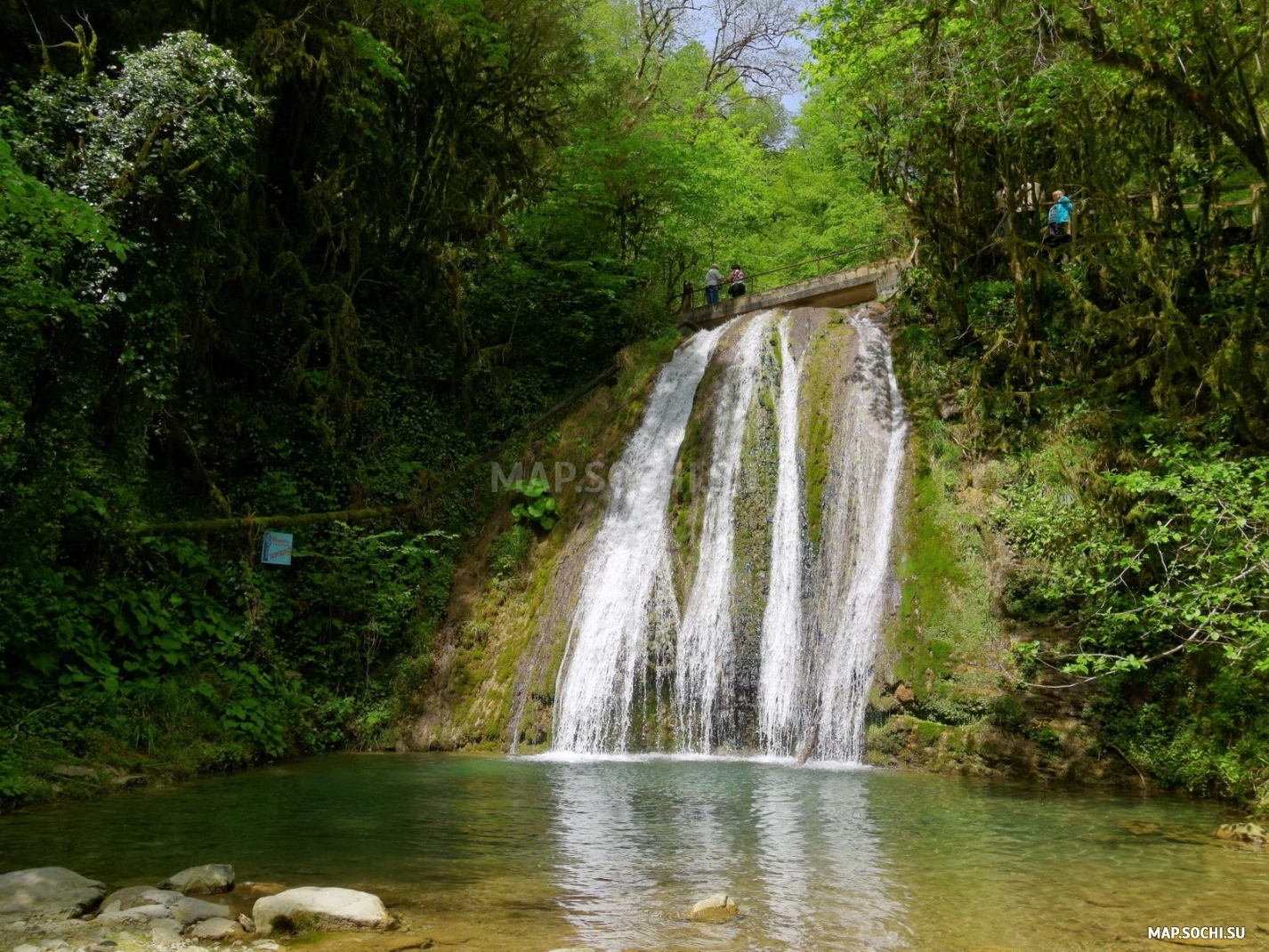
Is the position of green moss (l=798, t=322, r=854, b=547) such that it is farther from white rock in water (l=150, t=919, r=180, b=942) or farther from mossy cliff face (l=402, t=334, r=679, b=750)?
white rock in water (l=150, t=919, r=180, b=942)

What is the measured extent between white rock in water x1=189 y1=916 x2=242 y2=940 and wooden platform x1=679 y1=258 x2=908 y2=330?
50.4ft

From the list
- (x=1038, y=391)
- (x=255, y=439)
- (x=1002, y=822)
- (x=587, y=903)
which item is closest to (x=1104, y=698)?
(x=1002, y=822)

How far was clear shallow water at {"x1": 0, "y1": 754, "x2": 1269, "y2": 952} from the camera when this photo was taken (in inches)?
191

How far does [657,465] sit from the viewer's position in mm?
15742

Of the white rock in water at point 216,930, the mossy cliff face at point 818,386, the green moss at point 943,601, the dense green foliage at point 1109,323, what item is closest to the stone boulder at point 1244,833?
the dense green foliage at point 1109,323

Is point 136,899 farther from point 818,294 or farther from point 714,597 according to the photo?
point 818,294

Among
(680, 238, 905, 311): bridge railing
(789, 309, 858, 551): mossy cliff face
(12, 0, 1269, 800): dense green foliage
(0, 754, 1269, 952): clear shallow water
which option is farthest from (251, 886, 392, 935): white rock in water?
(680, 238, 905, 311): bridge railing

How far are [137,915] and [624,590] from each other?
30.8ft

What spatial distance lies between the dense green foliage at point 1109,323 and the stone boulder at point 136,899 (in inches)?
280

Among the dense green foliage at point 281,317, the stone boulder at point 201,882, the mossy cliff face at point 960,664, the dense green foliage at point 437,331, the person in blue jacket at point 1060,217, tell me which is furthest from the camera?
the person in blue jacket at point 1060,217

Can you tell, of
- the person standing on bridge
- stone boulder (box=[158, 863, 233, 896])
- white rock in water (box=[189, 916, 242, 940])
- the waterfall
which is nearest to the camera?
white rock in water (box=[189, 916, 242, 940])

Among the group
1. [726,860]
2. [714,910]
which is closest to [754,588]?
[726,860]

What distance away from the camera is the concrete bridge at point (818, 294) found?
18.0 metres

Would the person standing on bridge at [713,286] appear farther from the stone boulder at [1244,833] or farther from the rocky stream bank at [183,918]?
the rocky stream bank at [183,918]
